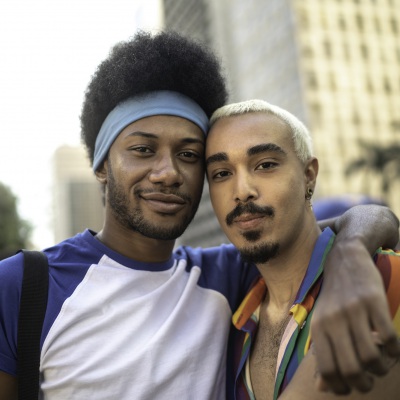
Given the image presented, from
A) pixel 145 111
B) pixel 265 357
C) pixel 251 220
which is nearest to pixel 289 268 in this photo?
pixel 251 220

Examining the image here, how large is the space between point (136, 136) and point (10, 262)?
109 cm

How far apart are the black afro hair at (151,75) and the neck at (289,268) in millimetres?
1263

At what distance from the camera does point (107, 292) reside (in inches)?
109

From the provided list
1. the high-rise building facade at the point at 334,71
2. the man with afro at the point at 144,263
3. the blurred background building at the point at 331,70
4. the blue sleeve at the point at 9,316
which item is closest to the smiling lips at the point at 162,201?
the man with afro at the point at 144,263

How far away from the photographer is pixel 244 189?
2.84 m

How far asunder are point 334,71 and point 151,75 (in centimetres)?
5270

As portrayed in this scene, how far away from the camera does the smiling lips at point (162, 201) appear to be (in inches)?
119

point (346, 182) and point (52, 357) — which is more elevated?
point (52, 357)

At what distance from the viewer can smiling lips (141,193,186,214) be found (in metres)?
3.03

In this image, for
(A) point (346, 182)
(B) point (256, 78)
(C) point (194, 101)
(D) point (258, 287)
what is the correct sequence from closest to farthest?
(D) point (258, 287), (C) point (194, 101), (A) point (346, 182), (B) point (256, 78)

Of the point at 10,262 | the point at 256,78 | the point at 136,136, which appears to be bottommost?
the point at 10,262

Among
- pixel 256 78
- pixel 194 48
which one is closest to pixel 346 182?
pixel 256 78

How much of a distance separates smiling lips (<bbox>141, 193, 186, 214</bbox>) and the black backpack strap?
0.78 m

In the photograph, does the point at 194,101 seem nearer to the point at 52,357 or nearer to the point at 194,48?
the point at 194,48
